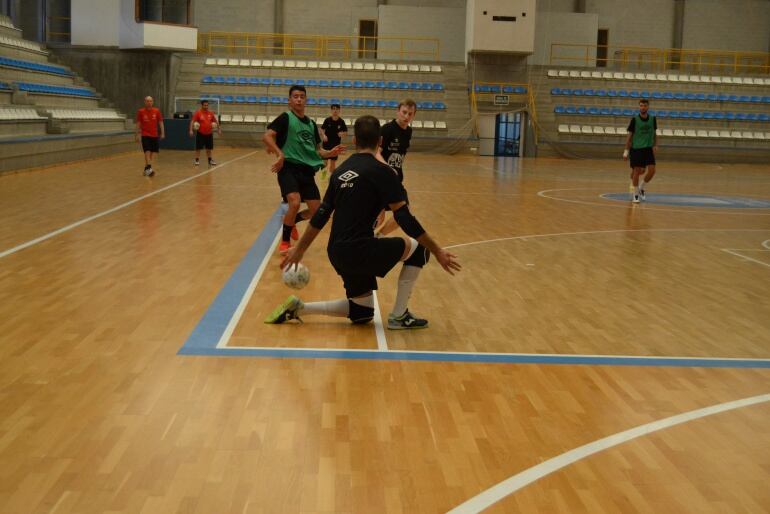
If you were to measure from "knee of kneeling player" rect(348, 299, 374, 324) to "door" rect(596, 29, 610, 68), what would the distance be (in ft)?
117

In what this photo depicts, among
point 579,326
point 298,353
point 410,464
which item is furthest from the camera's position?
point 579,326

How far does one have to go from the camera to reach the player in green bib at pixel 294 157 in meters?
9.44

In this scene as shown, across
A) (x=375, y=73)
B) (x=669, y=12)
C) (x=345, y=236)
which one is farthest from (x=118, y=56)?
(x=345, y=236)

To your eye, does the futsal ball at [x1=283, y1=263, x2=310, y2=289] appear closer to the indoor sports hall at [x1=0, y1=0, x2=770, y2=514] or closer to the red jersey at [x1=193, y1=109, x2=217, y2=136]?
the indoor sports hall at [x1=0, y1=0, x2=770, y2=514]

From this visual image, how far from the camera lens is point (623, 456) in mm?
4066

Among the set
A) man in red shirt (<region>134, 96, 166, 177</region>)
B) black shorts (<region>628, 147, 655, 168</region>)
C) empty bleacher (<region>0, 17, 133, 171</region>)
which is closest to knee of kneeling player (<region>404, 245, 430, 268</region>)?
black shorts (<region>628, 147, 655, 168</region>)

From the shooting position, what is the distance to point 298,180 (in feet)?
31.5

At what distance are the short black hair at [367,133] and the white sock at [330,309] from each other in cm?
116

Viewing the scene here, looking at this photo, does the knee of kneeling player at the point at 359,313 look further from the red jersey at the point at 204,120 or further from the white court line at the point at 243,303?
the red jersey at the point at 204,120

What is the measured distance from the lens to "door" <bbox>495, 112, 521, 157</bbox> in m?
37.0

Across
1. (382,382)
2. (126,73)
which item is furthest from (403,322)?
(126,73)

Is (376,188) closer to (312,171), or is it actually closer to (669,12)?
(312,171)

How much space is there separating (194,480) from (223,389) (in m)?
1.27

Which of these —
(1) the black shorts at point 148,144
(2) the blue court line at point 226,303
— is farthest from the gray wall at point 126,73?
(2) the blue court line at point 226,303
